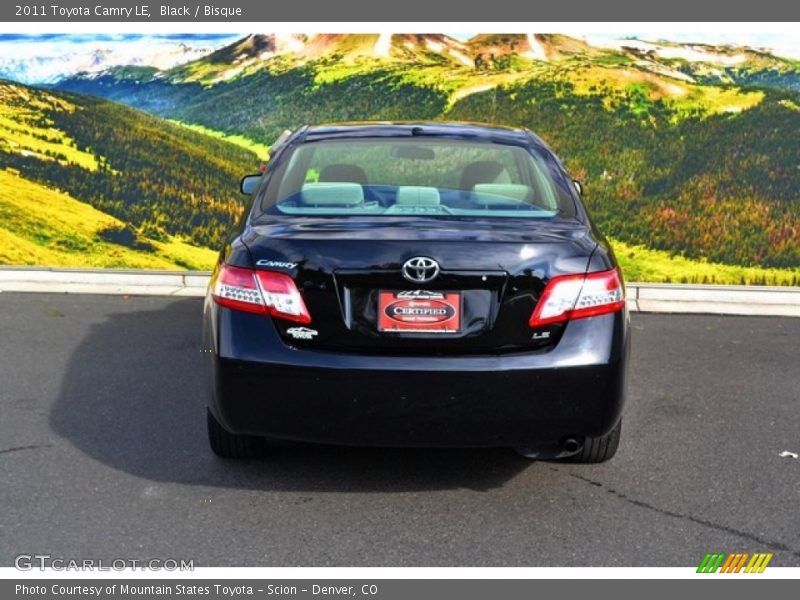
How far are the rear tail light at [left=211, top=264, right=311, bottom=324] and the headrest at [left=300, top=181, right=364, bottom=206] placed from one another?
633mm

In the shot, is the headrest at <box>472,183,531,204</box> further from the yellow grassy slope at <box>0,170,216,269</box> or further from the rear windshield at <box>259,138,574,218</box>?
the yellow grassy slope at <box>0,170,216,269</box>

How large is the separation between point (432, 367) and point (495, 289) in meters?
0.39

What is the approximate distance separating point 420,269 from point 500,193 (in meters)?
1.06

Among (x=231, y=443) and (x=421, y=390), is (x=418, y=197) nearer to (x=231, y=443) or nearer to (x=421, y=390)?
(x=421, y=390)

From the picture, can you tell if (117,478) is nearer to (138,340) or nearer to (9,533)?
(9,533)

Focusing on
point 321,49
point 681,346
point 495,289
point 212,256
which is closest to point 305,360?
point 495,289

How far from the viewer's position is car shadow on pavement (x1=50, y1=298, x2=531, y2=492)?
4777 millimetres

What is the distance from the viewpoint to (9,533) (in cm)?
412

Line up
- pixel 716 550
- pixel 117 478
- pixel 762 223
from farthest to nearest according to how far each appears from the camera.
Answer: pixel 762 223, pixel 117 478, pixel 716 550

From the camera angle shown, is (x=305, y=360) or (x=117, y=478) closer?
(x=305, y=360)

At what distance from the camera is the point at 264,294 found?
427cm

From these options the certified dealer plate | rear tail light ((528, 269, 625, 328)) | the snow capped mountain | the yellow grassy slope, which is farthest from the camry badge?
the snow capped mountain

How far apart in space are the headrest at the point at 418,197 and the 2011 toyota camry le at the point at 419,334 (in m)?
0.45

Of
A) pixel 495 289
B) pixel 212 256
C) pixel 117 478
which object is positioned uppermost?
pixel 495 289
